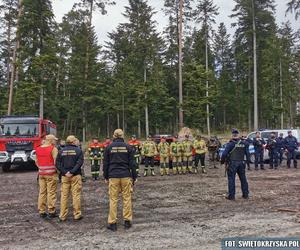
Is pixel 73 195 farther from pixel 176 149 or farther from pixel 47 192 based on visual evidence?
pixel 176 149

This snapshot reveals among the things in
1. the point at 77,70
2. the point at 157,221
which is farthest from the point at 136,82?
the point at 157,221

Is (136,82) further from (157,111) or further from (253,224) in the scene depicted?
(253,224)

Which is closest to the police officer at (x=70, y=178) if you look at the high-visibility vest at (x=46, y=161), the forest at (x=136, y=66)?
the high-visibility vest at (x=46, y=161)

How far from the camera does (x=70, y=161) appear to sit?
28.6 feet

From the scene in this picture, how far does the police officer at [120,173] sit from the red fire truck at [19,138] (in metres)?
11.9

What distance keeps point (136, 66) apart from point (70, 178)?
34.8 metres

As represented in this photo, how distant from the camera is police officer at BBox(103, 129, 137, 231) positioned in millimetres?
7902

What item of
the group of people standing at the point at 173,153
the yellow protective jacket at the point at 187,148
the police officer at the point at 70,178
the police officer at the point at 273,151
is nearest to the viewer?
the police officer at the point at 70,178

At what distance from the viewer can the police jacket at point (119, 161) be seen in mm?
7984

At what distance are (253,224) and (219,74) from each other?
53.8 meters

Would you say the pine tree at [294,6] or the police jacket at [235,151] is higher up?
the pine tree at [294,6]

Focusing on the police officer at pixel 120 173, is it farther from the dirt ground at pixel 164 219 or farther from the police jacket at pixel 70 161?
the police jacket at pixel 70 161

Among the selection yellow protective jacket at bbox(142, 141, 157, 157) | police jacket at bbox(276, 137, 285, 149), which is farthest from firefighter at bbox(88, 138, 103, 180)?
police jacket at bbox(276, 137, 285, 149)

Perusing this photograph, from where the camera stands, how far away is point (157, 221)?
8.32m
